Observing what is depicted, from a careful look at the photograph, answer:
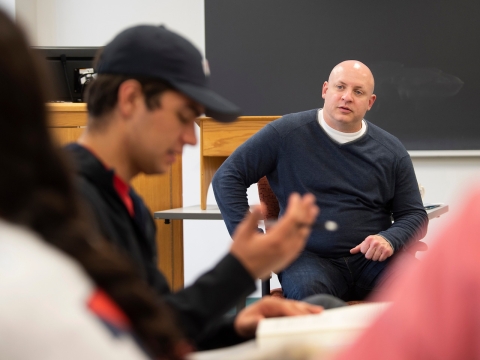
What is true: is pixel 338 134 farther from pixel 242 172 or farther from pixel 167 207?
pixel 167 207

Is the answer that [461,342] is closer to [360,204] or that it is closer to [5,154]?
[5,154]

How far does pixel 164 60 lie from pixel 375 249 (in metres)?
1.57

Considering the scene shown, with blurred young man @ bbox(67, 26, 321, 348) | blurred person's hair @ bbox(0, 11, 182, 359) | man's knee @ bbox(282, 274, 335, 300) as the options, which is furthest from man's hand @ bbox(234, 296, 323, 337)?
man's knee @ bbox(282, 274, 335, 300)

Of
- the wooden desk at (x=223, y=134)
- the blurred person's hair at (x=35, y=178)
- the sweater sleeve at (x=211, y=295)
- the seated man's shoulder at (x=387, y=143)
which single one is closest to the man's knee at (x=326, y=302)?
the sweater sleeve at (x=211, y=295)

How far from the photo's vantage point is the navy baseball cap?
1044 mm

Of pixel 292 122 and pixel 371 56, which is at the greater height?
pixel 371 56

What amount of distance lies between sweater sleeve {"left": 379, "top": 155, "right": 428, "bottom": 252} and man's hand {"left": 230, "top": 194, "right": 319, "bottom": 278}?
1.67 metres

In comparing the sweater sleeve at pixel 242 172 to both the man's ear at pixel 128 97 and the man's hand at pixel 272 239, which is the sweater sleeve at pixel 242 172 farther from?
the man's hand at pixel 272 239

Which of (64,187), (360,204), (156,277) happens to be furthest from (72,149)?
(360,204)

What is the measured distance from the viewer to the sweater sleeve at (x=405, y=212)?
2512mm

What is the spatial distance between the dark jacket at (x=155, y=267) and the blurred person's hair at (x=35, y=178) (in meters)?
0.37

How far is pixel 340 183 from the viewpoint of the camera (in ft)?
8.59

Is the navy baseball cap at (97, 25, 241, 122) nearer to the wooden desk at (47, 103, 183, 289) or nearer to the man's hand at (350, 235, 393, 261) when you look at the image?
the man's hand at (350, 235, 393, 261)

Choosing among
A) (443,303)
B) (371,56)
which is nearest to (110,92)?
(443,303)
